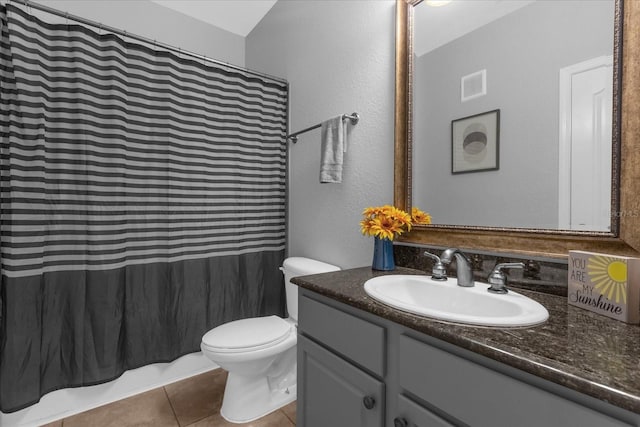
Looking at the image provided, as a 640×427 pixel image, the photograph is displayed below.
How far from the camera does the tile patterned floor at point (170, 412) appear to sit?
1512mm

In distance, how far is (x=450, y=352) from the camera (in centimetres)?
67

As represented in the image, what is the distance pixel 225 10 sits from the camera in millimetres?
2270

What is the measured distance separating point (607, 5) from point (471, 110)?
42 centimetres

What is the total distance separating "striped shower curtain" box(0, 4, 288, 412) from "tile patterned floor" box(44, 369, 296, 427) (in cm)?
19

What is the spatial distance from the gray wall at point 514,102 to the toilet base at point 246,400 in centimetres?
125

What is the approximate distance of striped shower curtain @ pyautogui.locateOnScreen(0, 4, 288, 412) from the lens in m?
1.39

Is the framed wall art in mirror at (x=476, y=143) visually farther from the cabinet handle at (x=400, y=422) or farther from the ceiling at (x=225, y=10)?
the ceiling at (x=225, y=10)

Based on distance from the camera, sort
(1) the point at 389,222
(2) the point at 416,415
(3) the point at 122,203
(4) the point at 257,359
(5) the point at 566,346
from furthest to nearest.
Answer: (3) the point at 122,203
(4) the point at 257,359
(1) the point at 389,222
(2) the point at 416,415
(5) the point at 566,346

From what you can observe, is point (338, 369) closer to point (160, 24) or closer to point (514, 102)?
point (514, 102)

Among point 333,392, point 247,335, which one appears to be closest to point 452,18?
point 333,392

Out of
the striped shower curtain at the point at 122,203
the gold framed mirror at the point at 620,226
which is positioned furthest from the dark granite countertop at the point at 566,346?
the striped shower curtain at the point at 122,203

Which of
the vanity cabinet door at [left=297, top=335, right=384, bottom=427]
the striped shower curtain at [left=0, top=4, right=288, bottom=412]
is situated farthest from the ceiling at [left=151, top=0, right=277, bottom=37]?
the vanity cabinet door at [left=297, top=335, right=384, bottom=427]

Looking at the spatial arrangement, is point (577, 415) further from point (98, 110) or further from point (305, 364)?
point (98, 110)

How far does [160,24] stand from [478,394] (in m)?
2.82
